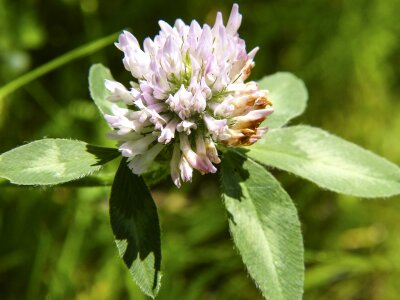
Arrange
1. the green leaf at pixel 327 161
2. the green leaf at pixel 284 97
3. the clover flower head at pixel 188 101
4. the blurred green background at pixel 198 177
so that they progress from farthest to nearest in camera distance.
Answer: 1. the blurred green background at pixel 198 177
2. the green leaf at pixel 284 97
3. the green leaf at pixel 327 161
4. the clover flower head at pixel 188 101

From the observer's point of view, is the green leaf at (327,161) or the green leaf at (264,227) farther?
the green leaf at (327,161)

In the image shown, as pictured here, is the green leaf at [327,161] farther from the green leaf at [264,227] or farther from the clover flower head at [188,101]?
the clover flower head at [188,101]

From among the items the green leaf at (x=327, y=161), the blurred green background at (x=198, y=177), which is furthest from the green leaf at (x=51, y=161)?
the blurred green background at (x=198, y=177)

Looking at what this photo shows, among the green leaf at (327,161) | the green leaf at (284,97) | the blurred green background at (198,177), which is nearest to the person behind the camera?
the green leaf at (327,161)

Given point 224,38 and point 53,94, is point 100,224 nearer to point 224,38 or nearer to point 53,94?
point 53,94

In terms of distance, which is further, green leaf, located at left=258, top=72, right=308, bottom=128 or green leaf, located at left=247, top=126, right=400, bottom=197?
green leaf, located at left=258, top=72, right=308, bottom=128

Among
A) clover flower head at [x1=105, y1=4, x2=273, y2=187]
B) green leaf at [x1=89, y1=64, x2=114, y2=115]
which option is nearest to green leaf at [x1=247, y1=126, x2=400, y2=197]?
clover flower head at [x1=105, y1=4, x2=273, y2=187]

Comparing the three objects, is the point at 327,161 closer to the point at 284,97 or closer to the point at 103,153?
the point at 284,97

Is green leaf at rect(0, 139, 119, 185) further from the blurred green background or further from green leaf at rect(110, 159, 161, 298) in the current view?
the blurred green background
